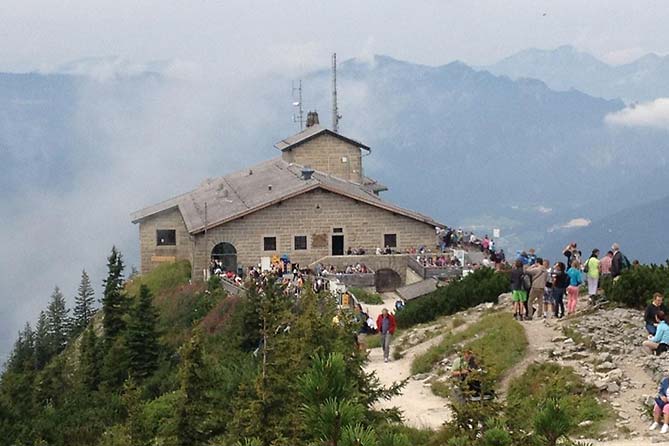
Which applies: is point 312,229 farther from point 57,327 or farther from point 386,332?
point 57,327

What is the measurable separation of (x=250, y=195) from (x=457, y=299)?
68.2 ft

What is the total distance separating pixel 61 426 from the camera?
25031 millimetres

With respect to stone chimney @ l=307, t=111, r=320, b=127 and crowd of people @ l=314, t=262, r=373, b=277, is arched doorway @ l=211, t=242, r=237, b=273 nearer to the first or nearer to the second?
crowd of people @ l=314, t=262, r=373, b=277

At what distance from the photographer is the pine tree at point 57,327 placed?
57.3 m

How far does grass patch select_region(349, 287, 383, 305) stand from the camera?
36.1 meters

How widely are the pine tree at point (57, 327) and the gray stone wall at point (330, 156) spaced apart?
53.9ft

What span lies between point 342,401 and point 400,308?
23367 mm

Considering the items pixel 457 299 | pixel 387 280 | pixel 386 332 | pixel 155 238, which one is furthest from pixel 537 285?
pixel 155 238

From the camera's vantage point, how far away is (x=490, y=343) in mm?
22047

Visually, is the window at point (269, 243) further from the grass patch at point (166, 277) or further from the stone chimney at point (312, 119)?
the stone chimney at point (312, 119)

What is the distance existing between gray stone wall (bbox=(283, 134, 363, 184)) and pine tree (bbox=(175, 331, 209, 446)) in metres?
42.8

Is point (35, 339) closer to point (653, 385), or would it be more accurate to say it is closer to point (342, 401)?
point (653, 385)

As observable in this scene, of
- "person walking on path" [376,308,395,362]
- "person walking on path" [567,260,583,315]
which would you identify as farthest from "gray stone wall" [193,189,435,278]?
"person walking on path" [567,260,583,315]

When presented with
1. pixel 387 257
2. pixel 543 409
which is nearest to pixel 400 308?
pixel 387 257
